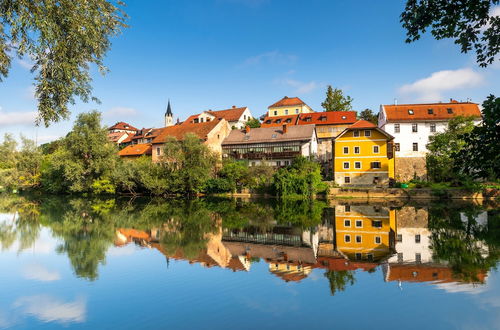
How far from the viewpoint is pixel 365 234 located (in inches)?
711

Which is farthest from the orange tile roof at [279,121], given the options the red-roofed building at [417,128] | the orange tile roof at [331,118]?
the red-roofed building at [417,128]

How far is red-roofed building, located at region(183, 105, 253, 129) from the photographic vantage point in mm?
70125

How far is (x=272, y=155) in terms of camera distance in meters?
48.4

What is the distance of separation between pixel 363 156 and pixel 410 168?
715cm

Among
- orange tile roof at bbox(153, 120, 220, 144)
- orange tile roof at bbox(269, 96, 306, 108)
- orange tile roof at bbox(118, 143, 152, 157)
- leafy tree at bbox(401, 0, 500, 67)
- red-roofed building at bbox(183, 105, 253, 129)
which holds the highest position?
orange tile roof at bbox(269, 96, 306, 108)

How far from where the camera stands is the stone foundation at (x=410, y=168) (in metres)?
42.7

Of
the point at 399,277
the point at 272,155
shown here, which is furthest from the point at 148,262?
the point at 272,155

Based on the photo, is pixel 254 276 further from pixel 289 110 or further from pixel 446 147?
pixel 289 110

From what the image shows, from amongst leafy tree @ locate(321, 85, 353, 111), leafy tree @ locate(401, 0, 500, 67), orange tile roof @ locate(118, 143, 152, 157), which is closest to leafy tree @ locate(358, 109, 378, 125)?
leafy tree @ locate(321, 85, 353, 111)

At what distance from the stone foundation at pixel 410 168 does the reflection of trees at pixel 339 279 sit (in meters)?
35.9

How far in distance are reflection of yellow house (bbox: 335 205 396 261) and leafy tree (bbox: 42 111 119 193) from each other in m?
35.1

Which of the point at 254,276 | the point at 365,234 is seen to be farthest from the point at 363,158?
the point at 254,276

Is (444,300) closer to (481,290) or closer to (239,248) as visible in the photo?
(481,290)

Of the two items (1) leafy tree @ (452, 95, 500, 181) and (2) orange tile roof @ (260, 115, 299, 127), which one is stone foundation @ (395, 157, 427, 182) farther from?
(1) leafy tree @ (452, 95, 500, 181)
